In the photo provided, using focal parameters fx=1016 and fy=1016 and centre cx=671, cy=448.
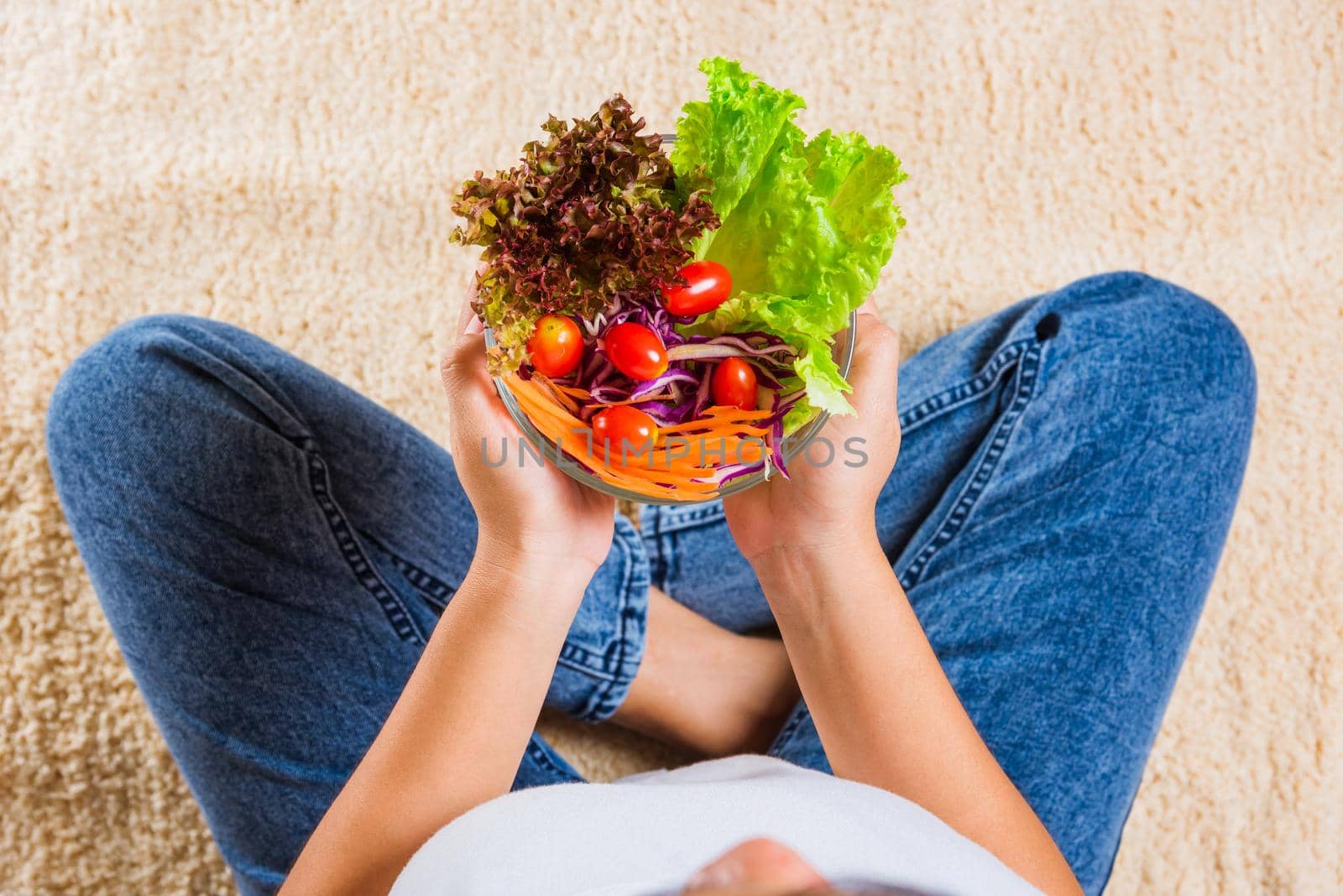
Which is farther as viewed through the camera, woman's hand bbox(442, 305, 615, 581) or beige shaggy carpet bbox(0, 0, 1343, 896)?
beige shaggy carpet bbox(0, 0, 1343, 896)

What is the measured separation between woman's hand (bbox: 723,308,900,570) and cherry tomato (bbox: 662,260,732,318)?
126 millimetres

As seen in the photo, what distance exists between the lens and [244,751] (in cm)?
100

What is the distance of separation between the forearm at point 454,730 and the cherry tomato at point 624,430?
5.8 inches

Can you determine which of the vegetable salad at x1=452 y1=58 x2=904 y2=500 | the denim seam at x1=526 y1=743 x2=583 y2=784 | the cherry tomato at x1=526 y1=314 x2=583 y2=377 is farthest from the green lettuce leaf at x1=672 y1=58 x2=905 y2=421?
the denim seam at x1=526 y1=743 x2=583 y2=784

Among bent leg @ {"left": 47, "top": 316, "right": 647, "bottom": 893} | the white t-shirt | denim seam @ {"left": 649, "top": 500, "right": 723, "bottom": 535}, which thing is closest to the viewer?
the white t-shirt

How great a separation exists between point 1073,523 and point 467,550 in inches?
25.4

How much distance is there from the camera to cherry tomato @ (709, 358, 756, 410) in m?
0.72

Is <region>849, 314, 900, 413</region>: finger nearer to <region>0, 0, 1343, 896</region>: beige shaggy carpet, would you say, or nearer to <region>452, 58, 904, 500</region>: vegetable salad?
<region>452, 58, 904, 500</region>: vegetable salad

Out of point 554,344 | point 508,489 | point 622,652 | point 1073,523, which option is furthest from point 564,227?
point 1073,523

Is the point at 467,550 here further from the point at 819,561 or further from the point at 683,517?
the point at 819,561

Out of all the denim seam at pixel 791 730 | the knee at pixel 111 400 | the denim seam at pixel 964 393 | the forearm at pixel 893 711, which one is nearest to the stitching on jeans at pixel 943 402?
the denim seam at pixel 964 393

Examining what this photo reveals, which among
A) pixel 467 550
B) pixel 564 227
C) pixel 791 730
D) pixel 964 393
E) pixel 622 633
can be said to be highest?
pixel 564 227

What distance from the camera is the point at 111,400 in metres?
1.02

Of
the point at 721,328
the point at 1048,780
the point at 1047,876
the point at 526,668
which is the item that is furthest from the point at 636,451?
the point at 1048,780
